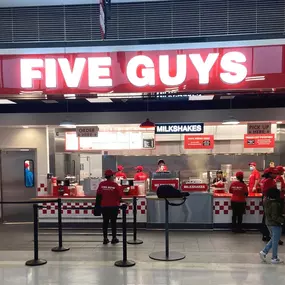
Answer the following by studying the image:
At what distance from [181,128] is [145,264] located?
4255mm

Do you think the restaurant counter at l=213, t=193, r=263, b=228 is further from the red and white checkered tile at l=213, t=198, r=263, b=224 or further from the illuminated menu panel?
the illuminated menu panel

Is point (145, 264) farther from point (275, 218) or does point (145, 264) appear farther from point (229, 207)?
point (229, 207)

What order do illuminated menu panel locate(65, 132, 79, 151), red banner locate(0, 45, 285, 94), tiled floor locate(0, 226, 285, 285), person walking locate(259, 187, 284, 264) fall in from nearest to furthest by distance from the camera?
tiled floor locate(0, 226, 285, 285) → person walking locate(259, 187, 284, 264) → red banner locate(0, 45, 285, 94) → illuminated menu panel locate(65, 132, 79, 151)

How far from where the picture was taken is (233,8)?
294 inches

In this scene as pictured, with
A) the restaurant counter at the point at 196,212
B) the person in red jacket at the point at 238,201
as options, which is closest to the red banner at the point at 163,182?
the restaurant counter at the point at 196,212

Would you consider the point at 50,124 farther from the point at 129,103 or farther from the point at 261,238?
the point at 261,238

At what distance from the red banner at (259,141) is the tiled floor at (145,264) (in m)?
3.92

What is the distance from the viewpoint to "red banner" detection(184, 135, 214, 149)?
11.2 metres

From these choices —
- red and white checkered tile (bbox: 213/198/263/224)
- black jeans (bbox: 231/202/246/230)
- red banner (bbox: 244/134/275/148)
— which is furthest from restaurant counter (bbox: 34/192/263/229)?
red banner (bbox: 244/134/275/148)

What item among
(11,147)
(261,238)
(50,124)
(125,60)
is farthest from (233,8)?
(11,147)

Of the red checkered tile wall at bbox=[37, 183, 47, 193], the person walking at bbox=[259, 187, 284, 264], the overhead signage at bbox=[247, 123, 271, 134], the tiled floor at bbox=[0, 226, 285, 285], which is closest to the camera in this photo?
the tiled floor at bbox=[0, 226, 285, 285]

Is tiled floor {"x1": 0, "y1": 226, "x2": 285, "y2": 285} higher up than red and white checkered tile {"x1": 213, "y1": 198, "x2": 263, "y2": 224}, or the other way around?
red and white checkered tile {"x1": 213, "y1": 198, "x2": 263, "y2": 224}

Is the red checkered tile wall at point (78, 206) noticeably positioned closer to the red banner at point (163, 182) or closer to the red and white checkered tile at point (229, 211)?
the red banner at point (163, 182)

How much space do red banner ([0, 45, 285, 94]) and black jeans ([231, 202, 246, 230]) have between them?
3224mm
